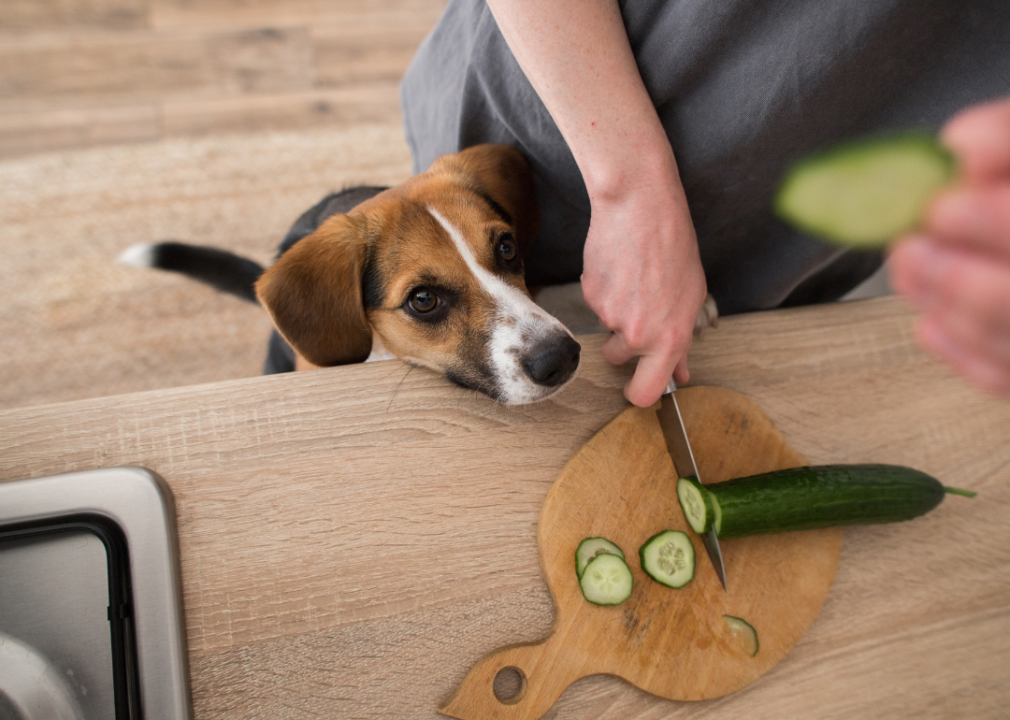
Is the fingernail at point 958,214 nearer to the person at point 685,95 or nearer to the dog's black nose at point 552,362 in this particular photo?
the person at point 685,95

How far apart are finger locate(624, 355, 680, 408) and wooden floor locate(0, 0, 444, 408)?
182 cm

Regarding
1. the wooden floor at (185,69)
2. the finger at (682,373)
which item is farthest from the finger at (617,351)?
the wooden floor at (185,69)

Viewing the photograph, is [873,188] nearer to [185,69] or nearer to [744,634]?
[744,634]

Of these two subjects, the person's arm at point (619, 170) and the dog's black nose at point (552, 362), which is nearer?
the person's arm at point (619, 170)

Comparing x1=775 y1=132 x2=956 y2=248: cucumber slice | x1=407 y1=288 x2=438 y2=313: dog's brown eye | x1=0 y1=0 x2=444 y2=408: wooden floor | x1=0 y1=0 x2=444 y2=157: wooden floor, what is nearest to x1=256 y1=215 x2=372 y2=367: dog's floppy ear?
x1=407 y1=288 x2=438 y2=313: dog's brown eye

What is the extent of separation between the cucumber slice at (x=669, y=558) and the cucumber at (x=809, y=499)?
50 millimetres

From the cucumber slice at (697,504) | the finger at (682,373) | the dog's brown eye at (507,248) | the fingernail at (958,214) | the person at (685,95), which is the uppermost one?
the fingernail at (958,214)

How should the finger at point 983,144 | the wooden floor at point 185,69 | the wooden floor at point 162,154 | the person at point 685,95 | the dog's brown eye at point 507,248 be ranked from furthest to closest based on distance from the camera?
the wooden floor at point 185,69
the wooden floor at point 162,154
the dog's brown eye at point 507,248
the person at point 685,95
the finger at point 983,144

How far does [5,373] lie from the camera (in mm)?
2199

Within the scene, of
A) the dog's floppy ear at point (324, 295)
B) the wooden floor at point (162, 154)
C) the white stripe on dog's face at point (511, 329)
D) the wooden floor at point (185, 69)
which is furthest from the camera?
the wooden floor at point (185, 69)

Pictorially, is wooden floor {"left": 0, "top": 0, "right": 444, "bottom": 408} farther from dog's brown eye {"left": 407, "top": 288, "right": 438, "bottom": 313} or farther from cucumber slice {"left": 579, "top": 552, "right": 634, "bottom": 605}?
cucumber slice {"left": 579, "top": 552, "right": 634, "bottom": 605}

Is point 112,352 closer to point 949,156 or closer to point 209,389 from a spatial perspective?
point 209,389

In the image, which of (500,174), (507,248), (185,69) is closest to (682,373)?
(507,248)

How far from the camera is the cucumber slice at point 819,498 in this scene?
102 centimetres
